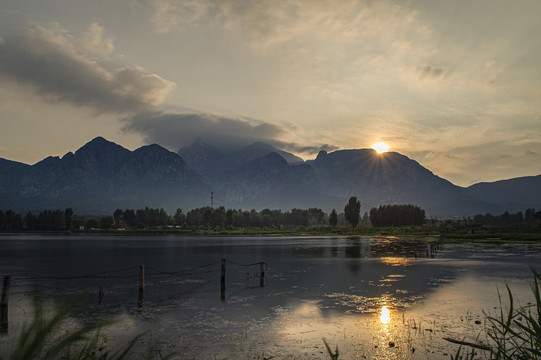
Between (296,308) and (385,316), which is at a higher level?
(385,316)

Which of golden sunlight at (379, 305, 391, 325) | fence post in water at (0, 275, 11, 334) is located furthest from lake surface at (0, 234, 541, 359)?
fence post in water at (0, 275, 11, 334)

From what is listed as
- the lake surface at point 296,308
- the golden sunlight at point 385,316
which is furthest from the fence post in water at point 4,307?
the golden sunlight at point 385,316

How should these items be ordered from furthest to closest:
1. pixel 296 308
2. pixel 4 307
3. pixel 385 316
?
1. pixel 296 308
2. pixel 4 307
3. pixel 385 316

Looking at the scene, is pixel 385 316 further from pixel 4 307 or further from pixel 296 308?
pixel 4 307

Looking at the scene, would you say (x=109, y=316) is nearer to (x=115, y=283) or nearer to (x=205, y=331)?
(x=205, y=331)

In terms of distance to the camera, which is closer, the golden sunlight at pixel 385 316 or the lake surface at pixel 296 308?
the lake surface at pixel 296 308

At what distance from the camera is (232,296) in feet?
108

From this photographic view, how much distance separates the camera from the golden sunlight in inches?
917

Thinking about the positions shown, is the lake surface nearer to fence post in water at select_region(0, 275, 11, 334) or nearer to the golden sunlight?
the golden sunlight

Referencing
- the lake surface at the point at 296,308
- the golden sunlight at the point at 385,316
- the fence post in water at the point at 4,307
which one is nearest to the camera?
the lake surface at the point at 296,308

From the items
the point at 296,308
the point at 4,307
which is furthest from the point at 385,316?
the point at 4,307

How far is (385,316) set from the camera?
80.3 feet

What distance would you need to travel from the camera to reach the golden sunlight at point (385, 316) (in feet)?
76.4

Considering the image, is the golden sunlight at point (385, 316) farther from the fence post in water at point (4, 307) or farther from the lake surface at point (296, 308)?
the fence post in water at point (4, 307)
